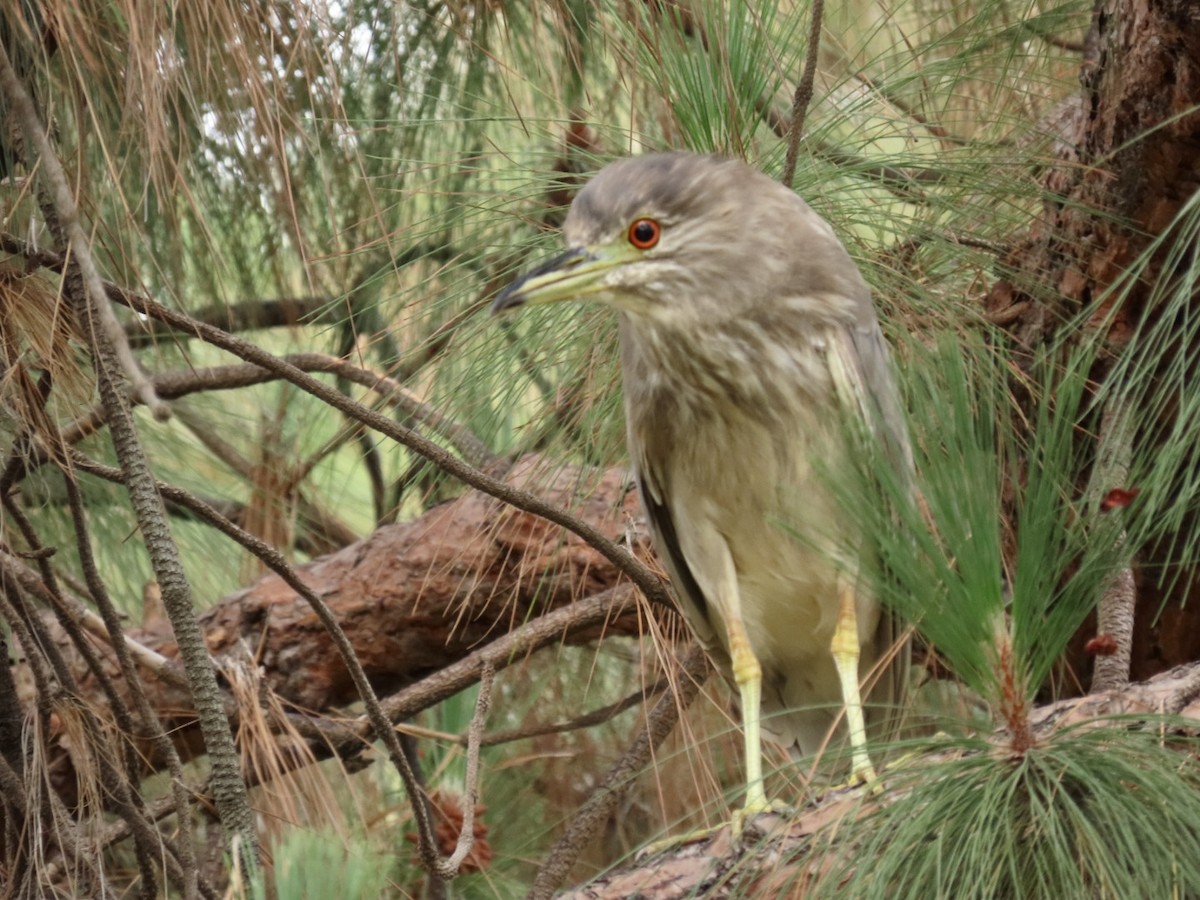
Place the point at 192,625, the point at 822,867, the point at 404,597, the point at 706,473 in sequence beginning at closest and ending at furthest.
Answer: the point at 822,867 < the point at 192,625 < the point at 706,473 < the point at 404,597

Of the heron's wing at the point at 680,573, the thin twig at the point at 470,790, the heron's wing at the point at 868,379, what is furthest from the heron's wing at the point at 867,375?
the thin twig at the point at 470,790

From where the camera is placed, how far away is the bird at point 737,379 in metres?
1.80

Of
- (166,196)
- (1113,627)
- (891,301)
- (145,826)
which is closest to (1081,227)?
(891,301)

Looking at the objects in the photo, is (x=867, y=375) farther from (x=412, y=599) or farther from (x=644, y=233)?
(x=412, y=599)

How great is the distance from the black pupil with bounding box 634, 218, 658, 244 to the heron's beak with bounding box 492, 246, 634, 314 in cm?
2

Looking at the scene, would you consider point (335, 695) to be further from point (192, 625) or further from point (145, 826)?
point (192, 625)

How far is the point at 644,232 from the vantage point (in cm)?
181

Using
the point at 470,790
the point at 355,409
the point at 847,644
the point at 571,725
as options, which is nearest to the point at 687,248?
the point at 355,409

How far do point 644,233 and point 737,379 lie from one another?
24 cm

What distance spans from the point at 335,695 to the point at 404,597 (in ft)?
0.70

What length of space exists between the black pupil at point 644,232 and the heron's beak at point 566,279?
23 millimetres

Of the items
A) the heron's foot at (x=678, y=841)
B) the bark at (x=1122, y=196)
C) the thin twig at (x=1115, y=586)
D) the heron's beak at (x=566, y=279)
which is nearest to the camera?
the thin twig at (x=1115, y=586)

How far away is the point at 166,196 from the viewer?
1793 mm

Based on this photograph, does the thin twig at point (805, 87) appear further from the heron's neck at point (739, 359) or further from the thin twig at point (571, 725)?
the thin twig at point (571, 725)
